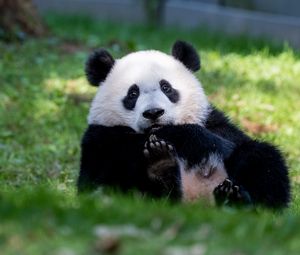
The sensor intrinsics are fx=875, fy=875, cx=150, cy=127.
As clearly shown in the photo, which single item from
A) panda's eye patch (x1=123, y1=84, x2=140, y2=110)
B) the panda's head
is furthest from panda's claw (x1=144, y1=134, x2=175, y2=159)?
panda's eye patch (x1=123, y1=84, x2=140, y2=110)

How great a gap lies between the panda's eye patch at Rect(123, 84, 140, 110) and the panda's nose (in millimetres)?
353

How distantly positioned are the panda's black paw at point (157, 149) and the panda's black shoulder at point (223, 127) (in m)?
0.64

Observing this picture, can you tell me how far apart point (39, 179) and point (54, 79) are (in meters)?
3.27

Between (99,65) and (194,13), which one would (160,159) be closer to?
(99,65)

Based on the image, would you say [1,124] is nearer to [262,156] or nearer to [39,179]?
[39,179]

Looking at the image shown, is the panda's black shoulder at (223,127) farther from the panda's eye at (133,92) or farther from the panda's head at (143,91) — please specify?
the panda's eye at (133,92)

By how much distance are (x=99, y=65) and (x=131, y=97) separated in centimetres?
42

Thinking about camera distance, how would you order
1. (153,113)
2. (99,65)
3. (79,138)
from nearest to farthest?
(153,113)
(99,65)
(79,138)

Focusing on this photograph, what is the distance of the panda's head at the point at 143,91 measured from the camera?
235 inches

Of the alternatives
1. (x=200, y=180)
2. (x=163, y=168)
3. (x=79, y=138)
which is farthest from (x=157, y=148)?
(x=79, y=138)

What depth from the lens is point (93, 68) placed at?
6.34 metres

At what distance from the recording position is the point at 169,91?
607cm

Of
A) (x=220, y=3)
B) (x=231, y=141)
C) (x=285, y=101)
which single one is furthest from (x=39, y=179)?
(x=220, y=3)

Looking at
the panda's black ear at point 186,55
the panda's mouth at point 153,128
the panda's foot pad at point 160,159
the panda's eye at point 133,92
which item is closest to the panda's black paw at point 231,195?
the panda's foot pad at point 160,159
